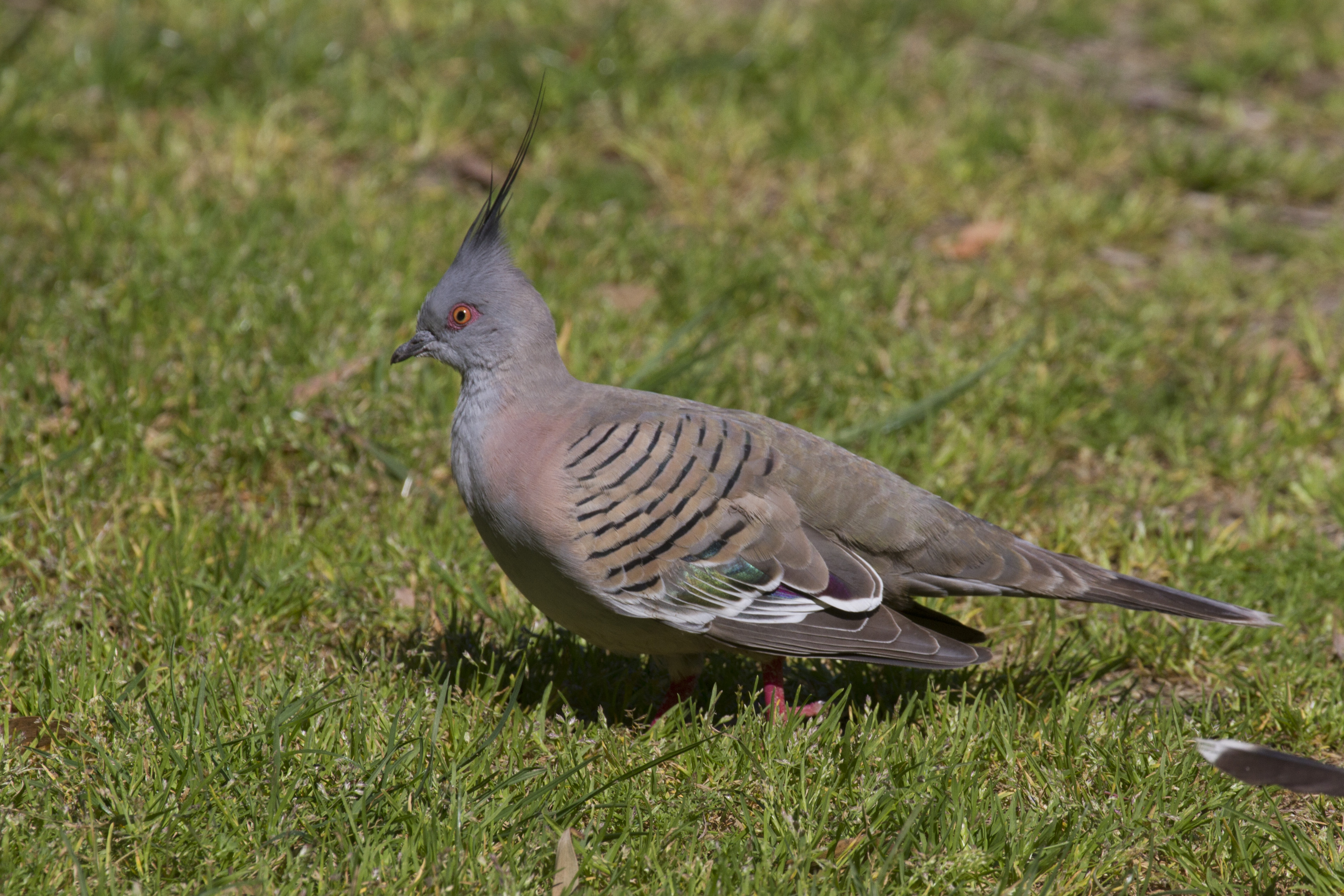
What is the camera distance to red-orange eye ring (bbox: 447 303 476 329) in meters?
3.84

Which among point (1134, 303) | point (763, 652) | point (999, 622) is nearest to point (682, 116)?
point (1134, 303)

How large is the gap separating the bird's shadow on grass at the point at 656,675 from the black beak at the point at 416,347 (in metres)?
0.82

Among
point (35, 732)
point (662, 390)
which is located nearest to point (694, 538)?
point (662, 390)

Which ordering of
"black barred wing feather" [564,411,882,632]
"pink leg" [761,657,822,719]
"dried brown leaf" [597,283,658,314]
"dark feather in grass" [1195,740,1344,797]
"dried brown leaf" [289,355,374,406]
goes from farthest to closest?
"dried brown leaf" [597,283,658,314] → "dried brown leaf" [289,355,374,406] → "pink leg" [761,657,822,719] → "black barred wing feather" [564,411,882,632] → "dark feather in grass" [1195,740,1344,797]

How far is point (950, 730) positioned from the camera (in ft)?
11.7

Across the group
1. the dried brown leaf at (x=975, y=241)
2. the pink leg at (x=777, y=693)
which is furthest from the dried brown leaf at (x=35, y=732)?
the dried brown leaf at (x=975, y=241)

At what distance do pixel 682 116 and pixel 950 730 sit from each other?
12.9 feet

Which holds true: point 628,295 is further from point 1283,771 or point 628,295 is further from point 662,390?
point 1283,771

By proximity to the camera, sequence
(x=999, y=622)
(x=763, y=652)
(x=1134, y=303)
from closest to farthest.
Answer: (x=763, y=652)
(x=999, y=622)
(x=1134, y=303)

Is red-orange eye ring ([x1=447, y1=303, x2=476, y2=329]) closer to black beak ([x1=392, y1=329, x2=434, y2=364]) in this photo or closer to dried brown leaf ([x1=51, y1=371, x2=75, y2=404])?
black beak ([x1=392, y1=329, x2=434, y2=364])

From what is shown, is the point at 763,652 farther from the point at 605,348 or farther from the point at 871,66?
the point at 871,66

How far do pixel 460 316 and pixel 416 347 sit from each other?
201 millimetres

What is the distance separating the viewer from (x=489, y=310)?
12.5 ft

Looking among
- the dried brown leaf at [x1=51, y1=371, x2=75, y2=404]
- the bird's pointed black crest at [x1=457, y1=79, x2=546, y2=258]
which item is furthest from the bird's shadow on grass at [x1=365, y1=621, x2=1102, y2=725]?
the dried brown leaf at [x1=51, y1=371, x2=75, y2=404]
